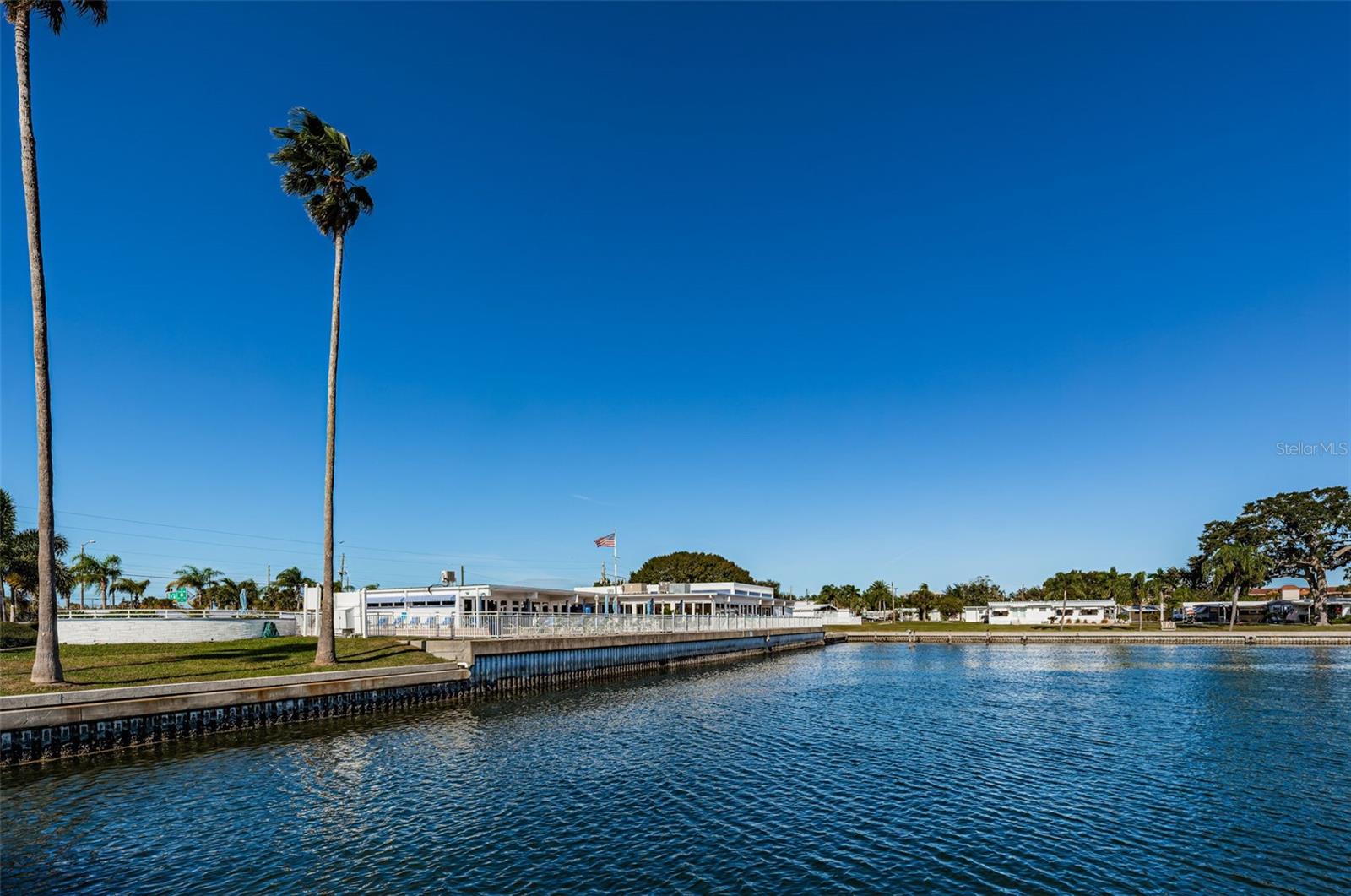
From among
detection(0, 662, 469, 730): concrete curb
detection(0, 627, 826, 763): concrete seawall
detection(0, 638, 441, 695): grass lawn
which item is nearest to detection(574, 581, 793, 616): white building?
detection(0, 627, 826, 763): concrete seawall

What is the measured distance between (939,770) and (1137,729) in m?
13.8

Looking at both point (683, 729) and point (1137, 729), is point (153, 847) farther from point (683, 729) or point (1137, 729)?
point (1137, 729)

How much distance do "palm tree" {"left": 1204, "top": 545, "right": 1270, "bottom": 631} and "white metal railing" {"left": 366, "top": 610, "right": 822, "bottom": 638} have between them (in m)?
103

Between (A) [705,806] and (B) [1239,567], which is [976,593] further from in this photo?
(A) [705,806]

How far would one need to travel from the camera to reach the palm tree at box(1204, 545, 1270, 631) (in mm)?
115938

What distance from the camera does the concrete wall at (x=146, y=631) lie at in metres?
38.5

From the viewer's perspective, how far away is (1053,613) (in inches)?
5842

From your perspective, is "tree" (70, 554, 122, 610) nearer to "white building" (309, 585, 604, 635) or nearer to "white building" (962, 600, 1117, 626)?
"white building" (309, 585, 604, 635)

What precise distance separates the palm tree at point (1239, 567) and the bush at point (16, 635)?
145965 millimetres

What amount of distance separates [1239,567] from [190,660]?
143268 mm

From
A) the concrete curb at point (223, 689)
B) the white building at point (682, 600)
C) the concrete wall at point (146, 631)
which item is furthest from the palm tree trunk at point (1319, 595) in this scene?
the concrete wall at point (146, 631)

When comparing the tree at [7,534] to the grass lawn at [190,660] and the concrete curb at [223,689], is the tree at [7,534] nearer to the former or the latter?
the grass lawn at [190,660]

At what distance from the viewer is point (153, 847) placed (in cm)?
1580

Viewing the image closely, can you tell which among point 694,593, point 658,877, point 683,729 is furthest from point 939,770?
point 694,593
